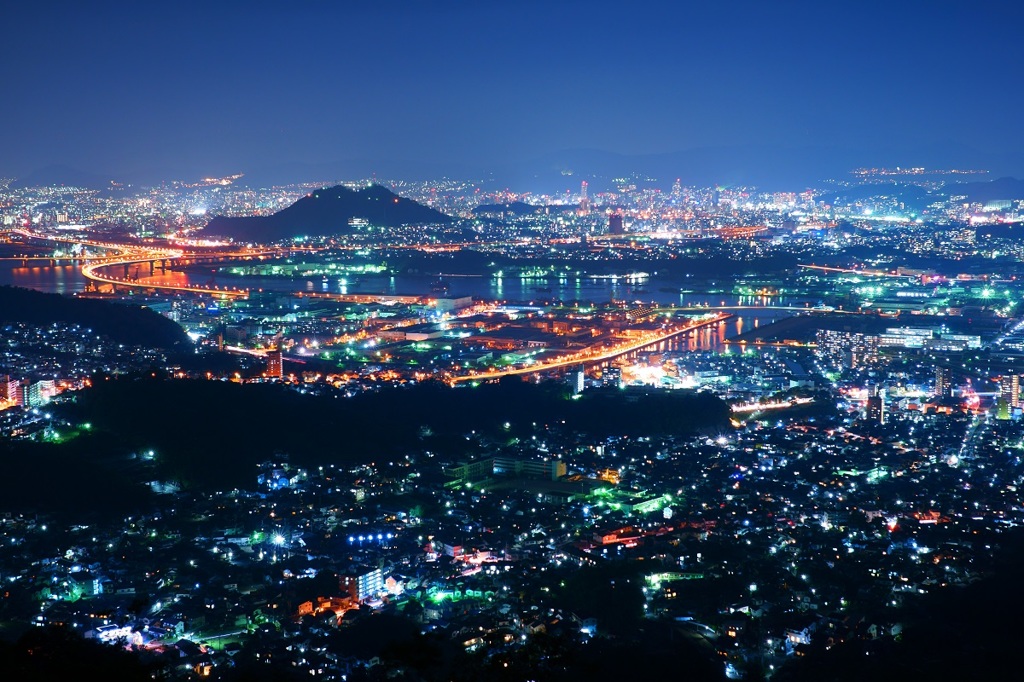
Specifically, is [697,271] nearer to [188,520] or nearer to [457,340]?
[457,340]

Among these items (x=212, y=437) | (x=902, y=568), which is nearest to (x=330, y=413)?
(x=212, y=437)

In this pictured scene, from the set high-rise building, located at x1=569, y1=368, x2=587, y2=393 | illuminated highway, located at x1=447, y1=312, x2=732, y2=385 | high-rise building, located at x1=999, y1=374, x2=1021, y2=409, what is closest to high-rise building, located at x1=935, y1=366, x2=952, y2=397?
high-rise building, located at x1=999, y1=374, x2=1021, y2=409

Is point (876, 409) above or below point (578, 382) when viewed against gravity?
below

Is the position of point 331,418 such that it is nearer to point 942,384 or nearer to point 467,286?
point 942,384

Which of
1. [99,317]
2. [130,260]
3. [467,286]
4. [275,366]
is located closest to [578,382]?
[275,366]

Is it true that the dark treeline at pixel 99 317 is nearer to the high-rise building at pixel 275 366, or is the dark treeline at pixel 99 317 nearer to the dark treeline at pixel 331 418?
the high-rise building at pixel 275 366

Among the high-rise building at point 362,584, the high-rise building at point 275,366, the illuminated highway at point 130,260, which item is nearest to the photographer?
the high-rise building at point 362,584

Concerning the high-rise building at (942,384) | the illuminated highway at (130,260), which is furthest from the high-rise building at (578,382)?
the illuminated highway at (130,260)
